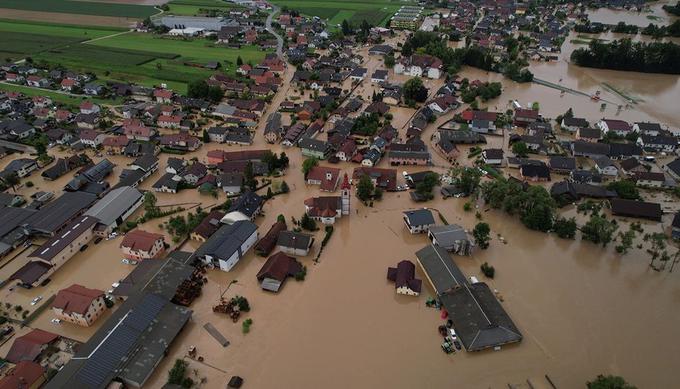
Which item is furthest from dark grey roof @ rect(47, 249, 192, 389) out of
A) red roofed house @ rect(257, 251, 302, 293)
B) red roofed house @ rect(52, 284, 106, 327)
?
red roofed house @ rect(257, 251, 302, 293)

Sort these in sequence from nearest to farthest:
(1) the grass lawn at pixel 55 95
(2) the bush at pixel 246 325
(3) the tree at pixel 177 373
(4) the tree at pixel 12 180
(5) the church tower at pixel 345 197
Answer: (3) the tree at pixel 177 373
(2) the bush at pixel 246 325
(5) the church tower at pixel 345 197
(4) the tree at pixel 12 180
(1) the grass lawn at pixel 55 95

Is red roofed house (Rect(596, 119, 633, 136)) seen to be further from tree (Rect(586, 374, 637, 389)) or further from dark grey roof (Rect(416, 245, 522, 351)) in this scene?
tree (Rect(586, 374, 637, 389))

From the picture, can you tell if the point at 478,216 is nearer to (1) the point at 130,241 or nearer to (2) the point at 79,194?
(1) the point at 130,241

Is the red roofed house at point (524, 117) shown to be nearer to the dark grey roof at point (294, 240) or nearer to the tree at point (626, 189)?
the tree at point (626, 189)

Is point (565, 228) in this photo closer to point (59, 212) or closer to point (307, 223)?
point (307, 223)

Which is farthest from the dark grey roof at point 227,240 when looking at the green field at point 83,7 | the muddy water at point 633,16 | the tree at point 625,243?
the muddy water at point 633,16

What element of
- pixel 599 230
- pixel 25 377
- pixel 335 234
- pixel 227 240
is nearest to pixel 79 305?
pixel 25 377
